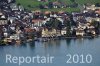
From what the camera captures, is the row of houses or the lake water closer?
the lake water

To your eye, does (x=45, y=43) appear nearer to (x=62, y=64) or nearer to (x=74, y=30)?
(x=74, y=30)

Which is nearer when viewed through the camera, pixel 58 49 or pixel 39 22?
pixel 58 49

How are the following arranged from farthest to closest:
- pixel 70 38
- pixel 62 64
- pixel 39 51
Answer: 1. pixel 70 38
2. pixel 39 51
3. pixel 62 64

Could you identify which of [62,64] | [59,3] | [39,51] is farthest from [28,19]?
[62,64]

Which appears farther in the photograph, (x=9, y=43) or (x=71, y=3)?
(x=71, y=3)

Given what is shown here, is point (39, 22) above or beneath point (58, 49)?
above

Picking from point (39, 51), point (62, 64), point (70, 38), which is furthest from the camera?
point (70, 38)

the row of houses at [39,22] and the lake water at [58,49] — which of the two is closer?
the lake water at [58,49]
